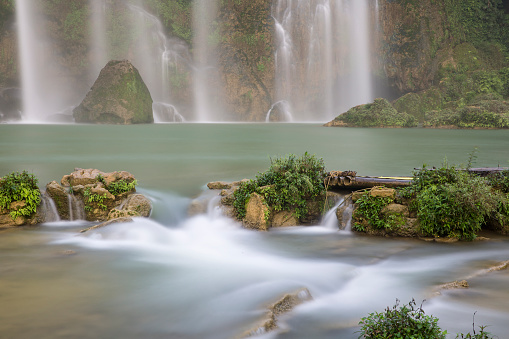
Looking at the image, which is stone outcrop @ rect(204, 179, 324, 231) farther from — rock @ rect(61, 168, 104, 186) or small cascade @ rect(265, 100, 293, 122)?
small cascade @ rect(265, 100, 293, 122)

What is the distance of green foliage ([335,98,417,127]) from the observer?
41.6 m

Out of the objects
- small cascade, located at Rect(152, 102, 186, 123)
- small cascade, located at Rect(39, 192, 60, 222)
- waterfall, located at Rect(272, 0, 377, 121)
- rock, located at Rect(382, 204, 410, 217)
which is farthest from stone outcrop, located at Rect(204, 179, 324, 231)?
waterfall, located at Rect(272, 0, 377, 121)

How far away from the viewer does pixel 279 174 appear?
31.5 ft

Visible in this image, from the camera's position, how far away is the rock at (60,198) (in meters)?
9.64

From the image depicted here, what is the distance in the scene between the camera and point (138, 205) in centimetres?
973

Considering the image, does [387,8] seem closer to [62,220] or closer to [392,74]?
[392,74]

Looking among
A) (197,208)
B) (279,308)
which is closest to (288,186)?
(197,208)

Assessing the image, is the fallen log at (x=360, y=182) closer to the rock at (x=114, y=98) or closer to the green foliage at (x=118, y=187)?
the green foliage at (x=118, y=187)

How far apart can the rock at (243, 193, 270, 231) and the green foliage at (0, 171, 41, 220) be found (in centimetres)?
A: 432

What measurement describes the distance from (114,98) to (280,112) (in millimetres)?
20934

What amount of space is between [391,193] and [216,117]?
165ft

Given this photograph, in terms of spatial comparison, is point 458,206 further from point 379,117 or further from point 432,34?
point 432,34

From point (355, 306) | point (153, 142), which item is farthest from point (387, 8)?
point (355, 306)

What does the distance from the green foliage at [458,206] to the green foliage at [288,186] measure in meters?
2.07
